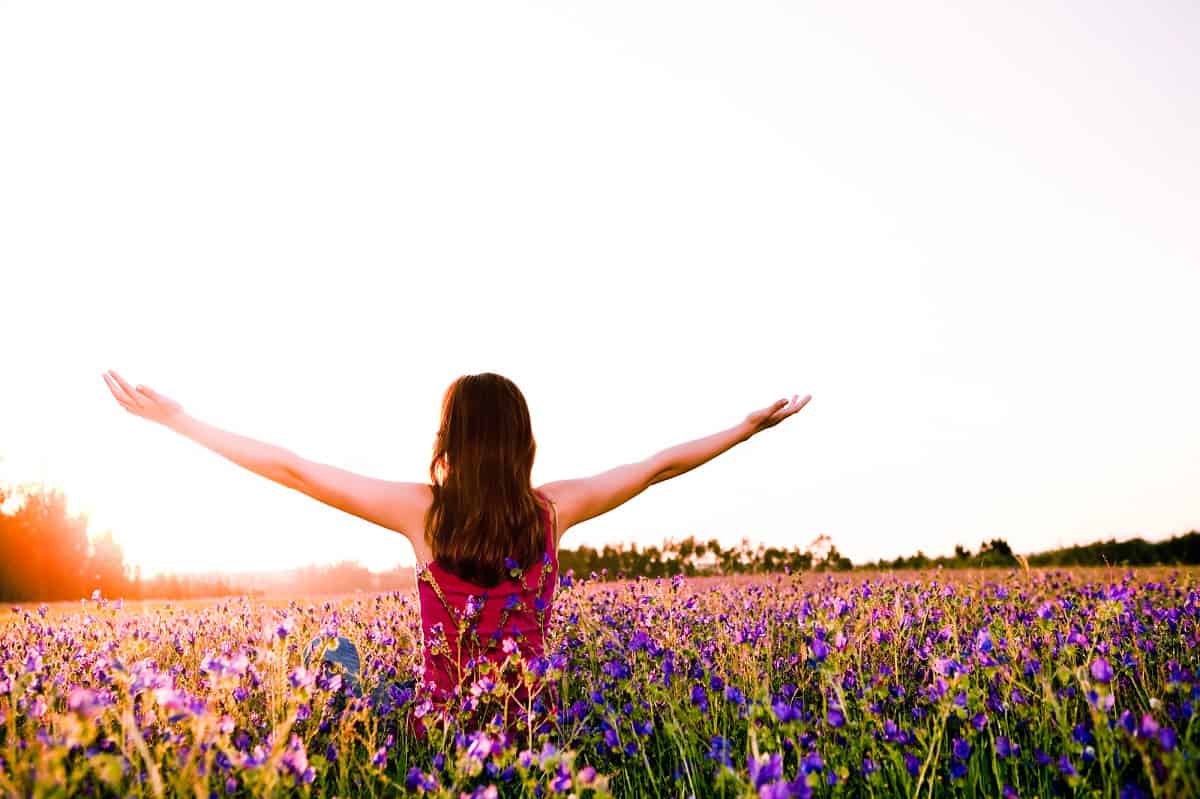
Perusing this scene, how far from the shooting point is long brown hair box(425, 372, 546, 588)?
333 centimetres

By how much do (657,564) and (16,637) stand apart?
8.45 metres

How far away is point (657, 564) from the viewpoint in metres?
12.3

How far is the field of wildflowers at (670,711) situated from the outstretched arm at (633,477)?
48 centimetres

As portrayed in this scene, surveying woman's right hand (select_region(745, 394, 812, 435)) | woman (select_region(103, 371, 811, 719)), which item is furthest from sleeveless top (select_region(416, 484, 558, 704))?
woman's right hand (select_region(745, 394, 812, 435))

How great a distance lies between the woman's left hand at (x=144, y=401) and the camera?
368 cm

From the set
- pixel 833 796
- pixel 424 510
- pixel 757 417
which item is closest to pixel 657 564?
pixel 757 417

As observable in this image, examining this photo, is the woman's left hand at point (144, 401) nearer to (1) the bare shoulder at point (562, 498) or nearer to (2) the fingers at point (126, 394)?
(2) the fingers at point (126, 394)

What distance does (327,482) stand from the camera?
3418 millimetres

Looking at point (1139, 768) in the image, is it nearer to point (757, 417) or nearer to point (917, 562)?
point (757, 417)

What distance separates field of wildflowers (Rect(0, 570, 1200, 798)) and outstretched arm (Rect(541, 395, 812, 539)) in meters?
0.48

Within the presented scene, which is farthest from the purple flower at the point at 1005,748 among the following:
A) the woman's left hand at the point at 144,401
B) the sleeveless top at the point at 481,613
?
Answer: the woman's left hand at the point at 144,401

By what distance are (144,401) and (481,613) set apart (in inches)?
68.2

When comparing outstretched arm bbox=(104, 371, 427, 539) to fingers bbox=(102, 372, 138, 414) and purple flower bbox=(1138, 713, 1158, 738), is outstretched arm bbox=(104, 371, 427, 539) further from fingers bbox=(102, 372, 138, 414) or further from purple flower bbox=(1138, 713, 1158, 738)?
purple flower bbox=(1138, 713, 1158, 738)

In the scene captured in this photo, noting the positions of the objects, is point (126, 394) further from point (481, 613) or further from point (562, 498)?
point (562, 498)
